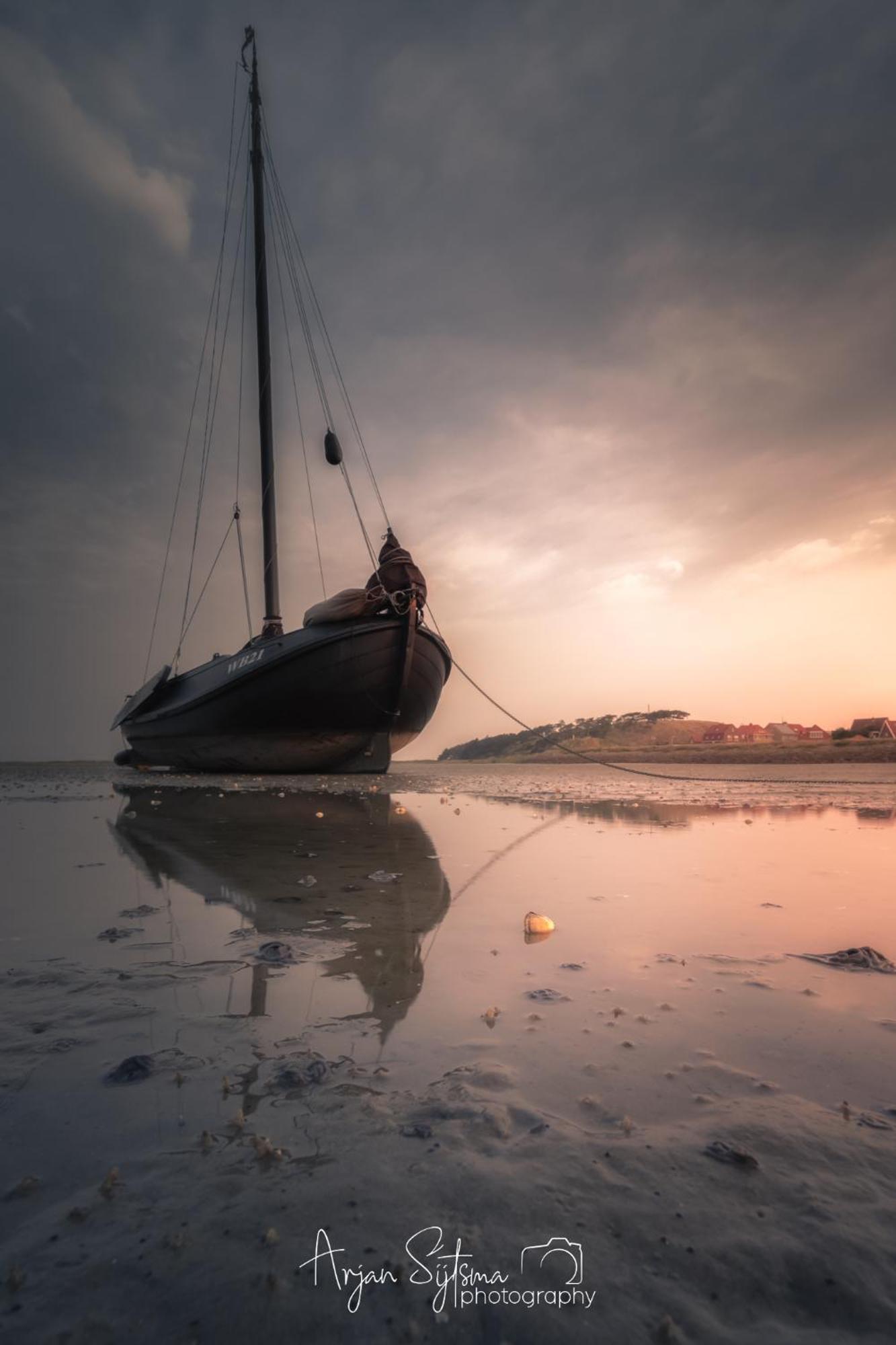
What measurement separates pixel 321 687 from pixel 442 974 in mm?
12372

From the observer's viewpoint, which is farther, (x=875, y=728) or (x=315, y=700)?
(x=875, y=728)

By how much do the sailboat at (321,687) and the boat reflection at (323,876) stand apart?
6030mm

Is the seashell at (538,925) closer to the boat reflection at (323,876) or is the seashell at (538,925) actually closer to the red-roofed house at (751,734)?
the boat reflection at (323,876)

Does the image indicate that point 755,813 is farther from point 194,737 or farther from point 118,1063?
point 194,737

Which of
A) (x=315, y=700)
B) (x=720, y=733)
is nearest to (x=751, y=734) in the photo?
(x=720, y=733)

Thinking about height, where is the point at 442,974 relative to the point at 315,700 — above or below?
below

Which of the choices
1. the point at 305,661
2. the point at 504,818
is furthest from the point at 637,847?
the point at 305,661

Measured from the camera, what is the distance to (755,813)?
8.02 metres

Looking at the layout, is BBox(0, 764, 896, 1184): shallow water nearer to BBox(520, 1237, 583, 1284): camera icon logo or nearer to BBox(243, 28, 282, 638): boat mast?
BBox(520, 1237, 583, 1284): camera icon logo

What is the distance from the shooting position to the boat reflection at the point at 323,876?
2463mm

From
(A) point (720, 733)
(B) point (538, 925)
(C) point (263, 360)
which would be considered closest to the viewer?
(B) point (538, 925)

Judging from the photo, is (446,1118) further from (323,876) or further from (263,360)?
(263,360)

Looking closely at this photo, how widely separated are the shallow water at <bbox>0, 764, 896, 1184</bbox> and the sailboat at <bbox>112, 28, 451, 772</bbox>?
8.61m

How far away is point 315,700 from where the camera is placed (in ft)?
48.2
